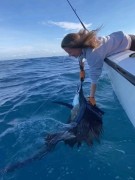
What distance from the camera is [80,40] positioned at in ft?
11.9

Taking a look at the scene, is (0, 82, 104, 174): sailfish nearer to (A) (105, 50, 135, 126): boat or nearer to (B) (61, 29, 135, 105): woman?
(B) (61, 29, 135, 105): woman

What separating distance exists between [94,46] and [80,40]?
0.79 feet

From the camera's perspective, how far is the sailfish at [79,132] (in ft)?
11.8

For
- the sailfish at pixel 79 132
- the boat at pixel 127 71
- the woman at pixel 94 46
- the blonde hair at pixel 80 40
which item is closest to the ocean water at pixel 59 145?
the sailfish at pixel 79 132

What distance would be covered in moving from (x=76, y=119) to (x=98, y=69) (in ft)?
2.93

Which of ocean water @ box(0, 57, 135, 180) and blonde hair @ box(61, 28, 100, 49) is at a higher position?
blonde hair @ box(61, 28, 100, 49)

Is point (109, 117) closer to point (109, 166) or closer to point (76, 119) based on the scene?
point (76, 119)

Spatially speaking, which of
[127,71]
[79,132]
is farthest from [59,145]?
[127,71]

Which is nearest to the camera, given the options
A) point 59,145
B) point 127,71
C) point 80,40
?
point 127,71

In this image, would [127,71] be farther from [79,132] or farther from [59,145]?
[59,145]

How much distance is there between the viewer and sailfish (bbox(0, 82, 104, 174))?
11.8 ft

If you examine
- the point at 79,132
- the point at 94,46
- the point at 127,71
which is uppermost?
the point at 94,46

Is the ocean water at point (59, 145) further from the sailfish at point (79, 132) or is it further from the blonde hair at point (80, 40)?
the blonde hair at point (80, 40)

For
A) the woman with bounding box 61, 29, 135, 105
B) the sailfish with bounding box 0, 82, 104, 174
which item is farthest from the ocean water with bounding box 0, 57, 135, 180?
the woman with bounding box 61, 29, 135, 105
